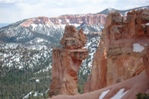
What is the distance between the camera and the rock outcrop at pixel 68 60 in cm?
3844

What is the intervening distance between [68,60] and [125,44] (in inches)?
371

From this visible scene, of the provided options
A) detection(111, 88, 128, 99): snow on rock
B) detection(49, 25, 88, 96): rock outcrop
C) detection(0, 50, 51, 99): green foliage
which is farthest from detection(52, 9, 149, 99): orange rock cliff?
detection(0, 50, 51, 99): green foliage

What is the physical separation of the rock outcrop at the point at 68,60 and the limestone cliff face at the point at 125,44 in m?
3.57

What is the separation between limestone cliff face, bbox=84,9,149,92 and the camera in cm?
2959

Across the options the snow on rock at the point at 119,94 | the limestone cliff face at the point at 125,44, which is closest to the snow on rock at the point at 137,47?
the limestone cliff face at the point at 125,44

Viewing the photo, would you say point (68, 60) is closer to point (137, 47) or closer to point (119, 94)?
point (137, 47)

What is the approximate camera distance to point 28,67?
199 meters

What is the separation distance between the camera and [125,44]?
3189cm

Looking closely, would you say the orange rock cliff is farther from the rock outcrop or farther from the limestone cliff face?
the rock outcrop

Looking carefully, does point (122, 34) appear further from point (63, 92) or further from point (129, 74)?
point (63, 92)

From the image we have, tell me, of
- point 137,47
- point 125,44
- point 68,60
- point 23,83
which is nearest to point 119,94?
point 137,47

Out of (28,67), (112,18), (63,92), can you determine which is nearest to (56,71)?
(63,92)

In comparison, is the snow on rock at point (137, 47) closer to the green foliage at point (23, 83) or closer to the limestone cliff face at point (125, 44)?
the limestone cliff face at point (125, 44)

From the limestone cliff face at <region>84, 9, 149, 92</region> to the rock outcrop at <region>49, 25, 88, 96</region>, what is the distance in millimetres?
3569
